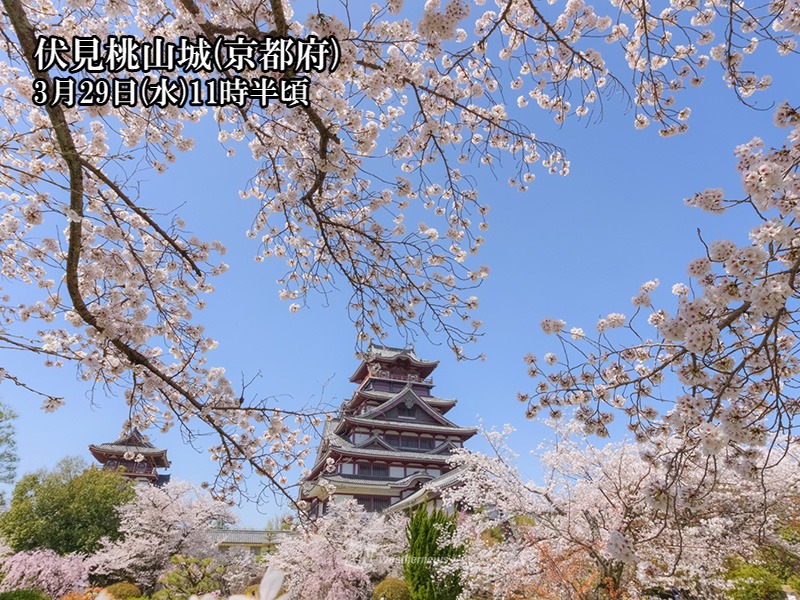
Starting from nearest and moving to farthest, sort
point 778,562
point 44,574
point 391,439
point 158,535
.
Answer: point 778,562 < point 44,574 < point 158,535 < point 391,439

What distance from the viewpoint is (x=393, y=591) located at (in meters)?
10.5

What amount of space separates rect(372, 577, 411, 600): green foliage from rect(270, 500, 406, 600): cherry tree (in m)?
0.63

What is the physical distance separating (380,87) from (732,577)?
10651 millimetres

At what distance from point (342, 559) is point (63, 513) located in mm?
12495

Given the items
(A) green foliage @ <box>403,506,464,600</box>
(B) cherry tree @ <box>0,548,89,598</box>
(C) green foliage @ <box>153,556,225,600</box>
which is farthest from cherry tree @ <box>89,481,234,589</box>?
(A) green foliage @ <box>403,506,464,600</box>

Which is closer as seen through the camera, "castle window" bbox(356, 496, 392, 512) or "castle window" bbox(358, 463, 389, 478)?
"castle window" bbox(356, 496, 392, 512)

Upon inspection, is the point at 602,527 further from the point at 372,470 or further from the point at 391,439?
the point at 391,439

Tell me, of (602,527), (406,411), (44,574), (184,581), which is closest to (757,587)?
(602,527)

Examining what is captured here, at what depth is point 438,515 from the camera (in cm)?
1027

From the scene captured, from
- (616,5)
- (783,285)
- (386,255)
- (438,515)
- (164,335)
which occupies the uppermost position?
(616,5)

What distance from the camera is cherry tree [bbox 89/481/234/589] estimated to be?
13281 millimetres

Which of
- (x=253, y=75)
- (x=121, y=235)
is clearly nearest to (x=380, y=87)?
(x=253, y=75)

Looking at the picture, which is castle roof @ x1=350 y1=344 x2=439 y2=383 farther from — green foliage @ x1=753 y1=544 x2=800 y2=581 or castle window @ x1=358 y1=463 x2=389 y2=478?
green foliage @ x1=753 y1=544 x2=800 y2=581

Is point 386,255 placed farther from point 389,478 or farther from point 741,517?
point 389,478
